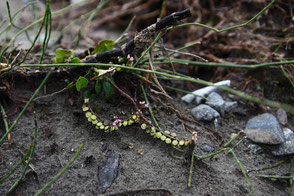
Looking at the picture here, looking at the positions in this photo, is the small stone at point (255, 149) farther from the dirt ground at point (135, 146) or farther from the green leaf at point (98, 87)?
the green leaf at point (98, 87)

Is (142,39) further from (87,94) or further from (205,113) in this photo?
(205,113)

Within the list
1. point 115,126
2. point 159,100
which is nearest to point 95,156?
point 115,126

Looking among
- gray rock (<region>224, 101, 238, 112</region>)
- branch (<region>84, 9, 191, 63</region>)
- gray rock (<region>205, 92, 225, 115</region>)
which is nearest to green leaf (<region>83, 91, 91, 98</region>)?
branch (<region>84, 9, 191, 63</region>)

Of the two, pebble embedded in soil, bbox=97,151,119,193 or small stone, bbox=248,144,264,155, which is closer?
pebble embedded in soil, bbox=97,151,119,193

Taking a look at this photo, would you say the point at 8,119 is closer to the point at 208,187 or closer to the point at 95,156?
the point at 95,156

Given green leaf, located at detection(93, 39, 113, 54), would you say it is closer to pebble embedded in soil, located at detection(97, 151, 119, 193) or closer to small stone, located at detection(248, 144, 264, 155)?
pebble embedded in soil, located at detection(97, 151, 119, 193)

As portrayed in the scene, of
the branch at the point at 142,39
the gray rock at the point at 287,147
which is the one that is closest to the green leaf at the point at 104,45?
the branch at the point at 142,39

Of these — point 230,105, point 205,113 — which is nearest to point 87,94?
point 205,113
